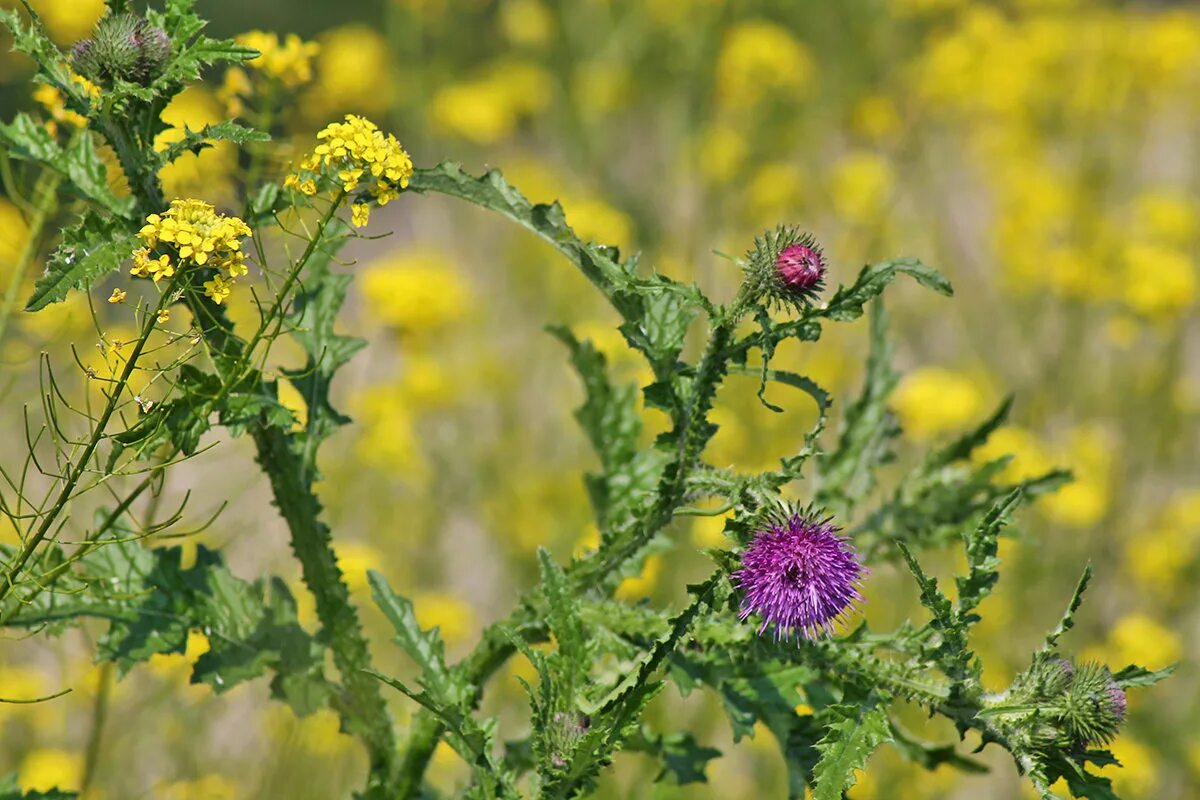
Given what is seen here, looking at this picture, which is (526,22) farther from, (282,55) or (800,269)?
(800,269)

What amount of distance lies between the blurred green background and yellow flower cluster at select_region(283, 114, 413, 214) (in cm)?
169

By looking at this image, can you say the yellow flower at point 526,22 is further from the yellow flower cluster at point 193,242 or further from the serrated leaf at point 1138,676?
the serrated leaf at point 1138,676

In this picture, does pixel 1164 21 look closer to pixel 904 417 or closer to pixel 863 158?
pixel 863 158

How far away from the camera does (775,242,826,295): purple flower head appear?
150 centimetres

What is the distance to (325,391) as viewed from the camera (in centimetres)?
180

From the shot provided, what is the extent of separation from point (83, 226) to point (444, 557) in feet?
13.2

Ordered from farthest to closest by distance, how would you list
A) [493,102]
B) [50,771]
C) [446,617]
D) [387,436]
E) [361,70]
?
[493,102], [361,70], [387,436], [446,617], [50,771]

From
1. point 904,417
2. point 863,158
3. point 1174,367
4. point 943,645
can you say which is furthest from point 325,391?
point 863,158

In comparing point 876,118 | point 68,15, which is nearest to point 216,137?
point 68,15

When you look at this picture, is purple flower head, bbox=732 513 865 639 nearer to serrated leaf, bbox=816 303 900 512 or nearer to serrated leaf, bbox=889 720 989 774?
serrated leaf, bbox=889 720 989 774

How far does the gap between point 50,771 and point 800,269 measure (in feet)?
7.89

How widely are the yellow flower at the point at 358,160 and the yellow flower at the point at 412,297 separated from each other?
3.14 metres

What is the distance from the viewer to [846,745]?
1404 mm

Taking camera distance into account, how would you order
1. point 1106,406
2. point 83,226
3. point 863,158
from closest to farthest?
1. point 83,226
2. point 1106,406
3. point 863,158
